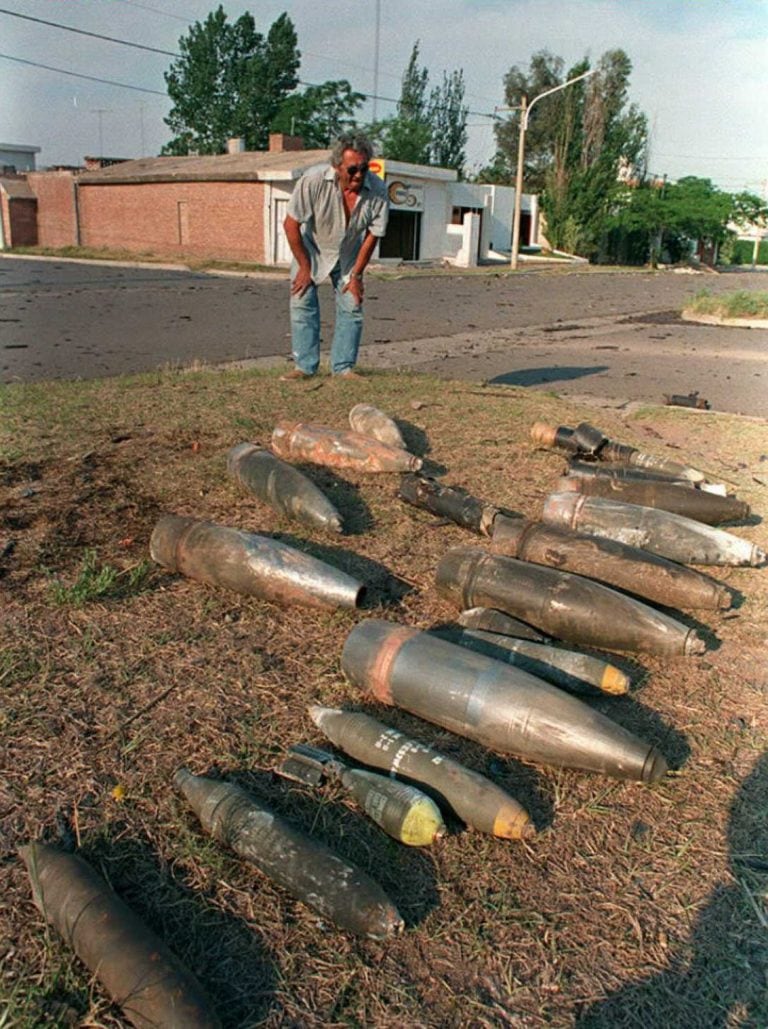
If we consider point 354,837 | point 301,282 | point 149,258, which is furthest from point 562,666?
point 149,258

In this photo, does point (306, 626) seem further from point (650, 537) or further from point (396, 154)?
point (396, 154)

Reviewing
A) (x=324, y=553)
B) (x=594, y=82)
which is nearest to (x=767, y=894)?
(x=324, y=553)

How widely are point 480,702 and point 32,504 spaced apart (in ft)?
9.50

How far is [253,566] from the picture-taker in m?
3.42

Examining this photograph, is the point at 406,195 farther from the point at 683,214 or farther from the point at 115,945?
the point at 115,945

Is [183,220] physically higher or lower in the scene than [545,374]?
higher

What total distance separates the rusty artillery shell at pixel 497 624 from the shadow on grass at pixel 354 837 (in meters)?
0.95

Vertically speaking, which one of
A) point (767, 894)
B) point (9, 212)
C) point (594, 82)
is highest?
A: point (594, 82)

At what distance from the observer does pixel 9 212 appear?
47.5 m

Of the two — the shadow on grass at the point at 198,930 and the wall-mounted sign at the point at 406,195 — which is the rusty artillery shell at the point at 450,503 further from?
the wall-mounted sign at the point at 406,195

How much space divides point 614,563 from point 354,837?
179 centimetres

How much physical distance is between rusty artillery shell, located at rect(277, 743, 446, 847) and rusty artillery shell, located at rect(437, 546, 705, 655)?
3.55ft

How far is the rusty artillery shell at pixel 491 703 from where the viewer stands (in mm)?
2488

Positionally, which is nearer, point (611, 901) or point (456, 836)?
point (611, 901)
